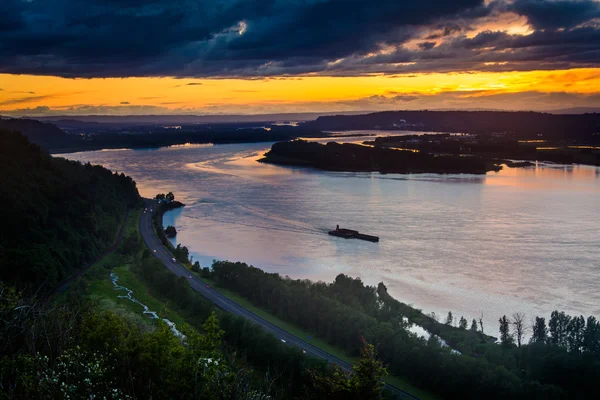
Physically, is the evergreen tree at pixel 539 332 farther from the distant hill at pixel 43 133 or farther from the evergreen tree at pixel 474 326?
the distant hill at pixel 43 133

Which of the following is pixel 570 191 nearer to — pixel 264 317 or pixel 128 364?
pixel 264 317

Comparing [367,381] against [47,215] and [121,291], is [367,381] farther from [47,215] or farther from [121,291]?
[47,215]

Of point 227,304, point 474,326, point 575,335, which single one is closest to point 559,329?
point 575,335

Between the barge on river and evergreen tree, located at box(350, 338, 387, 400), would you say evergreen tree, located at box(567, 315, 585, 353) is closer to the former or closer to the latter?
evergreen tree, located at box(350, 338, 387, 400)

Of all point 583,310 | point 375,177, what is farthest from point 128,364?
point 375,177

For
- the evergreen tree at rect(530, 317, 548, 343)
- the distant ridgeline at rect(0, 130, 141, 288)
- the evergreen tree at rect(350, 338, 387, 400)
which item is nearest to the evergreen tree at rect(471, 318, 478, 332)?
the evergreen tree at rect(530, 317, 548, 343)
